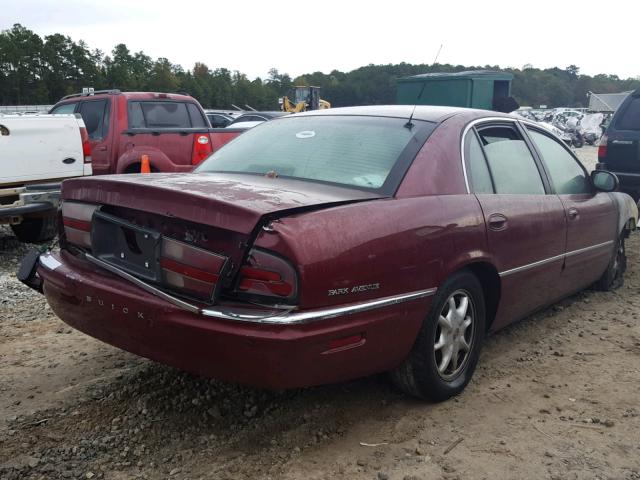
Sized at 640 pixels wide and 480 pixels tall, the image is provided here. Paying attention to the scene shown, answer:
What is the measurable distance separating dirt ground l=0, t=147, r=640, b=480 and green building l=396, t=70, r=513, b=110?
486 inches

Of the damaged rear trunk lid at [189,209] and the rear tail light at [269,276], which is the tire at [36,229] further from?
the rear tail light at [269,276]

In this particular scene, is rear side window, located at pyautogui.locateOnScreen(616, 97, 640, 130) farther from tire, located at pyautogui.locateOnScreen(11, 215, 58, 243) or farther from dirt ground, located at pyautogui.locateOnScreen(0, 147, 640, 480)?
tire, located at pyautogui.locateOnScreen(11, 215, 58, 243)

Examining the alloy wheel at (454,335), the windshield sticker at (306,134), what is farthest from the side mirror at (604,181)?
the windshield sticker at (306,134)

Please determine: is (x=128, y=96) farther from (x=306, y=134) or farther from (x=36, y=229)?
(x=306, y=134)

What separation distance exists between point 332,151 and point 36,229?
4.85m

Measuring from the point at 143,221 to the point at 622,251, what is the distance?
4.61 meters

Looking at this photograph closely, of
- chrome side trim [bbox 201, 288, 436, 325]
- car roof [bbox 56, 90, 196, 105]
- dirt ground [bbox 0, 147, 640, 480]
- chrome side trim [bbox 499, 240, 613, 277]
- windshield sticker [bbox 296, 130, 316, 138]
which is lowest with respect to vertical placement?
dirt ground [bbox 0, 147, 640, 480]

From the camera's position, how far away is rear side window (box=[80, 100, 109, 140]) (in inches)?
336

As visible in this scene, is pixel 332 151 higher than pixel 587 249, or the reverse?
pixel 332 151

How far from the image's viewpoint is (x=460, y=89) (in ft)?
51.6

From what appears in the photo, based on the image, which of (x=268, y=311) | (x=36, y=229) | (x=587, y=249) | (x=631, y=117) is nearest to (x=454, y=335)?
(x=268, y=311)

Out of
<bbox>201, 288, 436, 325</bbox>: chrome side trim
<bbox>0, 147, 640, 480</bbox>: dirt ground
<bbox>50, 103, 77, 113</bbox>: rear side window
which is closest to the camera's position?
<bbox>201, 288, 436, 325</bbox>: chrome side trim

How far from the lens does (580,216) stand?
179 inches

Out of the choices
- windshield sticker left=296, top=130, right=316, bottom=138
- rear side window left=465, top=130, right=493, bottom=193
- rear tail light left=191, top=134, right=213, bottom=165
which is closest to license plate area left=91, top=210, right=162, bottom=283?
windshield sticker left=296, top=130, right=316, bottom=138
